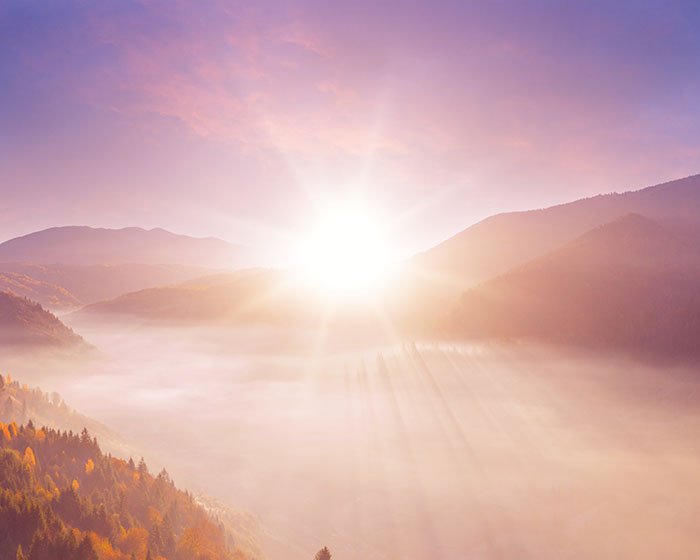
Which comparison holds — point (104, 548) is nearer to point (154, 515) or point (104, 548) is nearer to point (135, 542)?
point (135, 542)

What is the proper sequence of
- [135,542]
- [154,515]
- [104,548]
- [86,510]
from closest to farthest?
1. [104,548]
2. [86,510]
3. [135,542]
4. [154,515]

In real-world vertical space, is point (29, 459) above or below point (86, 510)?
above

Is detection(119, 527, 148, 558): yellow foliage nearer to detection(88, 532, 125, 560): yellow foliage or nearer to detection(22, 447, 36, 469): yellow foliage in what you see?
detection(88, 532, 125, 560): yellow foliage

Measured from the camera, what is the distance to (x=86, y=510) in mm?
118375

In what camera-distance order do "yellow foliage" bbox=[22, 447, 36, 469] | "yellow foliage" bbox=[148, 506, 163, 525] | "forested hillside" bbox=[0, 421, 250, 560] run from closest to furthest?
1. "forested hillside" bbox=[0, 421, 250, 560]
2. "yellow foliage" bbox=[22, 447, 36, 469]
3. "yellow foliage" bbox=[148, 506, 163, 525]

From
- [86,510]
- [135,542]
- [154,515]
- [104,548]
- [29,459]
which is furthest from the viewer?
[154,515]

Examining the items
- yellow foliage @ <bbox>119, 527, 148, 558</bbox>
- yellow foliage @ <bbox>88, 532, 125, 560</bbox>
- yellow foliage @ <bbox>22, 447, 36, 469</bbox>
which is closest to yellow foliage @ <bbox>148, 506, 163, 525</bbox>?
yellow foliage @ <bbox>119, 527, 148, 558</bbox>

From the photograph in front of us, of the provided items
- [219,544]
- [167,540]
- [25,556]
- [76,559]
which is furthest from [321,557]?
[219,544]

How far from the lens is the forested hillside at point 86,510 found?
90.9m

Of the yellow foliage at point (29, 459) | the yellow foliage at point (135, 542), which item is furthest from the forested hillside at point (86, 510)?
the yellow foliage at point (135, 542)

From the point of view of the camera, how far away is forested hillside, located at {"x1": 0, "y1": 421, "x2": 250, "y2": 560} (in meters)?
90.9

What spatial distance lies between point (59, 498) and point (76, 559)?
41.5 meters

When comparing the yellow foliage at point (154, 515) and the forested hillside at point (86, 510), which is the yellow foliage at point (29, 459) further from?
the yellow foliage at point (154, 515)

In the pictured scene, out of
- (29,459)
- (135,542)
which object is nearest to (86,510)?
(135,542)
